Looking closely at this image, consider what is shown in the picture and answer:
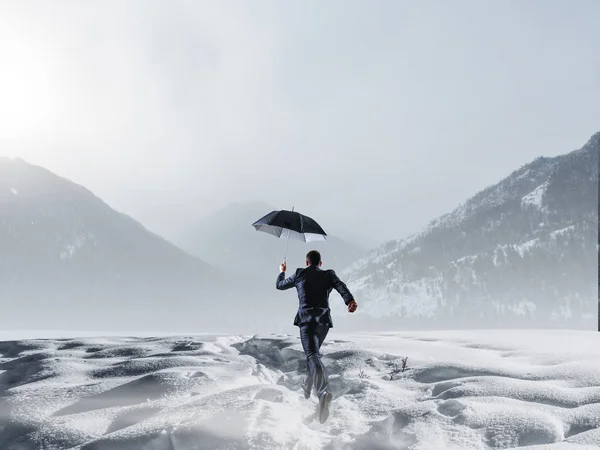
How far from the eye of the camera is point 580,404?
6.52 meters

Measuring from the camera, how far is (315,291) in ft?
24.3

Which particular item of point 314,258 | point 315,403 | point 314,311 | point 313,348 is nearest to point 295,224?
point 314,258

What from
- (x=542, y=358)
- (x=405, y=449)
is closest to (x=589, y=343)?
(x=542, y=358)

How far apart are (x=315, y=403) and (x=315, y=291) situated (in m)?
2.08

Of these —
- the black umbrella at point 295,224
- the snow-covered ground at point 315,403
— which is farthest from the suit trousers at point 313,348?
the black umbrella at point 295,224

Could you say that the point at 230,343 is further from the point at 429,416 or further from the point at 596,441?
the point at 596,441

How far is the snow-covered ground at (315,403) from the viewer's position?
564cm

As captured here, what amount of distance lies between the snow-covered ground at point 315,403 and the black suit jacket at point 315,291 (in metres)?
1.42

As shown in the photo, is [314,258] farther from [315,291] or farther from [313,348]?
[313,348]

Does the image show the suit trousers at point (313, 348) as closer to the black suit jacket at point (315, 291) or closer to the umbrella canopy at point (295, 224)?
the black suit jacket at point (315, 291)

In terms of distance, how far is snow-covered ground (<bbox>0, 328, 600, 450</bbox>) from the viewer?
18.5 feet

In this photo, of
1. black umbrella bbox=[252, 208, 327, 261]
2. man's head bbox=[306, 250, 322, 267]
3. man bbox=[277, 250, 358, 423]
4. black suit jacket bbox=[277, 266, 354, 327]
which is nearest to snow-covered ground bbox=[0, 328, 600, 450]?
man bbox=[277, 250, 358, 423]

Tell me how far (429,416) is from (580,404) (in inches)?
90.2

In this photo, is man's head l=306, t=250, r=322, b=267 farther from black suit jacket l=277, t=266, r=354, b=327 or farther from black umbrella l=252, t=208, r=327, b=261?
black umbrella l=252, t=208, r=327, b=261
